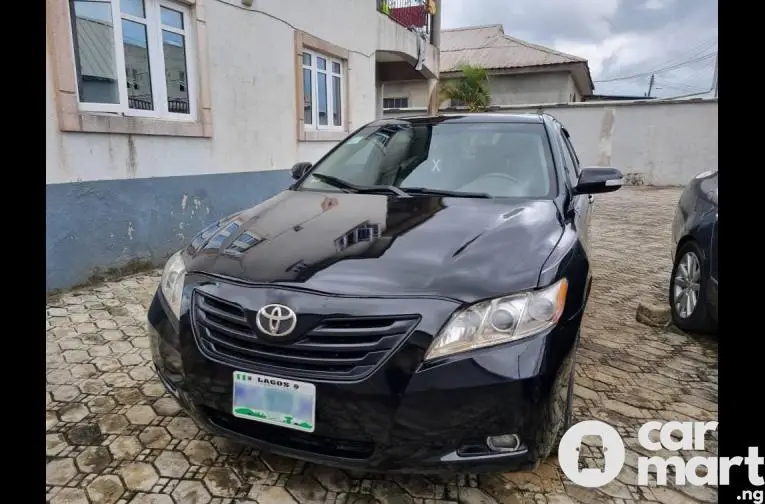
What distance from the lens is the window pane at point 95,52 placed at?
433 centimetres

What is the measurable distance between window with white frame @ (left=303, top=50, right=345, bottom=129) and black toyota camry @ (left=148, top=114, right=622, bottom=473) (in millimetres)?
6222

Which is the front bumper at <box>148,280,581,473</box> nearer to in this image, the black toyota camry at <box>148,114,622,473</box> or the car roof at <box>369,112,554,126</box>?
the black toyota camry at <box>148,114,622,473</box>

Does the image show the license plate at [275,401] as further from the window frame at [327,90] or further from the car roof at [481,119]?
the window frame at [327,90]

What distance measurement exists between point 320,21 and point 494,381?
7.44m

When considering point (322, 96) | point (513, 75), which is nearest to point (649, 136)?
point (513, 75)

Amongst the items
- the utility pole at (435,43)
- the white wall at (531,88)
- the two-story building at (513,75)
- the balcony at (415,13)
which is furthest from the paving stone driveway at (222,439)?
the white wall at (531,88)

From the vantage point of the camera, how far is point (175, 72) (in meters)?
5.30

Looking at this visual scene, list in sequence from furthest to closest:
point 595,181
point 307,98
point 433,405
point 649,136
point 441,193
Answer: point 649,136 < point 307,98 < point 595,181 < point 441,193 < point 433,405

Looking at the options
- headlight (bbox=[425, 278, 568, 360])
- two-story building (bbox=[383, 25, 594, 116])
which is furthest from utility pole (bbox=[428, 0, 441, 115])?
headlight (bbox=[425, 278, 568, 360])

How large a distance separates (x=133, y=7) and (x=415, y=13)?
8.74 meters

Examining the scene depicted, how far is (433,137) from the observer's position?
121 inches

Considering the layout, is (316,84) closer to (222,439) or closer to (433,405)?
(222,439)
